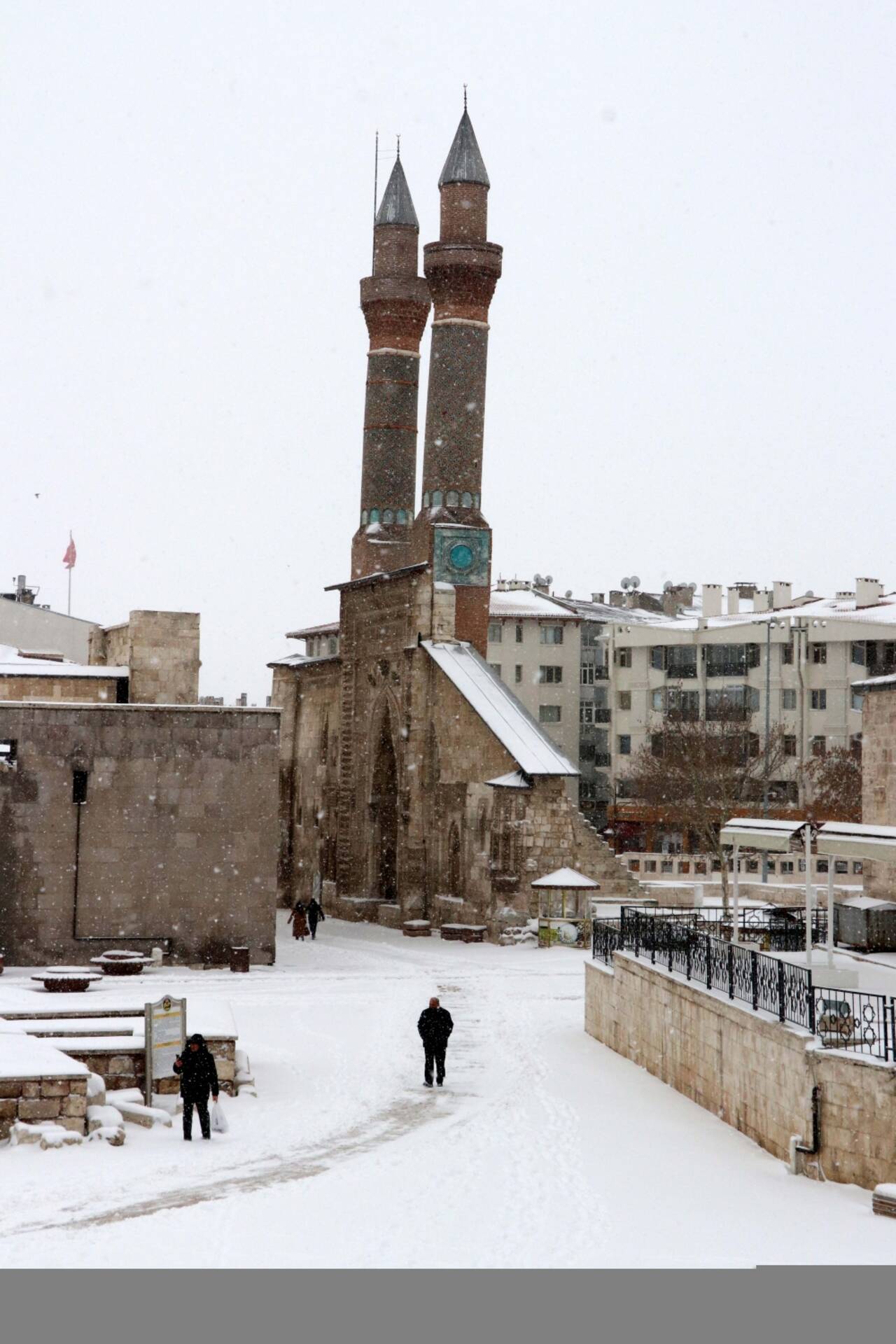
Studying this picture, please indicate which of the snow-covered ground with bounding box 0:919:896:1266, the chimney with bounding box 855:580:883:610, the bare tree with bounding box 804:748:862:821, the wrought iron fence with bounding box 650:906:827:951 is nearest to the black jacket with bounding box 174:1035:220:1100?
the snow-covered ground with bounding box 0:919:896:1266

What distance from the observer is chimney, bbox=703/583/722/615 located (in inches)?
2768

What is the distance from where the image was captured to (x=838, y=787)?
55.3 metres

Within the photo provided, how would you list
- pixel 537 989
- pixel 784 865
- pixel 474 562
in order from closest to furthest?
1. pixel 537 989
2. pixel 784 865
3. pixel 474 562

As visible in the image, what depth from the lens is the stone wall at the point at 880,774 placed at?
2483 cm

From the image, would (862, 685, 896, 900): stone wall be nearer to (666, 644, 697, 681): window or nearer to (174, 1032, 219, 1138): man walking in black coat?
(174, 1032, 219, 1138): man walking in black coat

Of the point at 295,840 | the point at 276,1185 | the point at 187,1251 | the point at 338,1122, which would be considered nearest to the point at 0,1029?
the point at 338,1122

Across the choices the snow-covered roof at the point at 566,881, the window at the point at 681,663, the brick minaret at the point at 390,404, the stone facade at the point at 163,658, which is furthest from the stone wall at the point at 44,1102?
the window at the point at 681,663

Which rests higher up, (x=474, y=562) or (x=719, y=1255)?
(x=474, y=562)

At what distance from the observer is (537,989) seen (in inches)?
1126

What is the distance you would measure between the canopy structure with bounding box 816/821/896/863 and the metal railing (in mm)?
1601

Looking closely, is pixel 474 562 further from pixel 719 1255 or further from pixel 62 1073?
pixel 719 1255

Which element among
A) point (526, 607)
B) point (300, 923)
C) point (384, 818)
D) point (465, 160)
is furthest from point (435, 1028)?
point (526, 607)

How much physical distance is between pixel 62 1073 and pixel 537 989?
1431cm

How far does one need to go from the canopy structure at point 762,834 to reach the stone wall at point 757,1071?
2.05 metres
